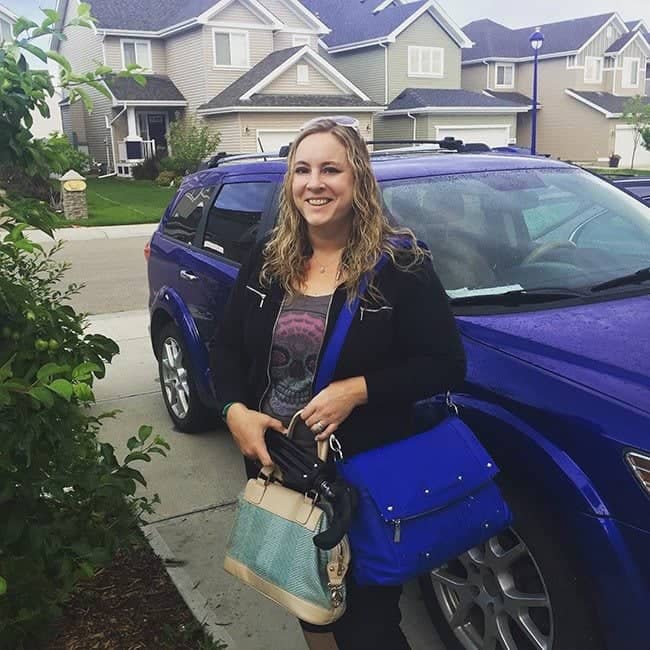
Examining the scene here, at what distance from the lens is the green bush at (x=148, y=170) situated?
98.2ft

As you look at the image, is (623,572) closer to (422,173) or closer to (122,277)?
(422,173)

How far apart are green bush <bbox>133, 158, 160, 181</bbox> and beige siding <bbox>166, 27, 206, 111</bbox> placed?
3.39 meters

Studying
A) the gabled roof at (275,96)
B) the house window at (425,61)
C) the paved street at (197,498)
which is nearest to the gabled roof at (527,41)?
the house window at (425,61)

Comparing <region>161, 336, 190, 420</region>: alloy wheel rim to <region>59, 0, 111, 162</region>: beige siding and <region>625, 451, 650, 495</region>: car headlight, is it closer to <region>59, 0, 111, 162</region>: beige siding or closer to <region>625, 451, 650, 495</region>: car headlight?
<region>625, 451, 650, 495</region>: car headlight

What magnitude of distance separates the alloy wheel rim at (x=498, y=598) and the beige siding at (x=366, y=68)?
34.3m

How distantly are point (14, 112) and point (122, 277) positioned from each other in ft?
31.9

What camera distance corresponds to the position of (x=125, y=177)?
104 feet

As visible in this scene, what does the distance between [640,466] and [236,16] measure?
105 feet

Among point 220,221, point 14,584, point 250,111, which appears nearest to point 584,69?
point 250,111

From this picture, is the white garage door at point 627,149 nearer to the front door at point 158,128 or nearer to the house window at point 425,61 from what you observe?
the house window at point 425,61

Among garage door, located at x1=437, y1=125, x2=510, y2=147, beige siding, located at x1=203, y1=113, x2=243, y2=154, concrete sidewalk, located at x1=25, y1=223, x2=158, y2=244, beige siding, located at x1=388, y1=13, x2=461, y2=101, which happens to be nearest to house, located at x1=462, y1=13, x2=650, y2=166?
beige siding, located at x1=388, y1=13, x2=461, y2=101

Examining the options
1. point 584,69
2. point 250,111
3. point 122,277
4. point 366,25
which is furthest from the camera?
point 584,69

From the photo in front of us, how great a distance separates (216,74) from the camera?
30.8 metres

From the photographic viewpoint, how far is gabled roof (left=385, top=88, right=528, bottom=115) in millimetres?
33062
